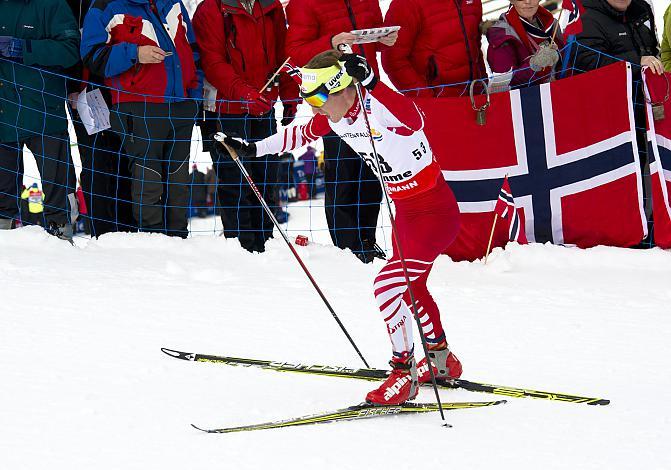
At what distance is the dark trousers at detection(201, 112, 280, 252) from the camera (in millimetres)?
6027

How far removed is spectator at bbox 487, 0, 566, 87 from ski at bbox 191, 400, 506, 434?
10.4ft

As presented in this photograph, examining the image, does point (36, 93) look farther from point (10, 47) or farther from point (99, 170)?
point (99, 170)

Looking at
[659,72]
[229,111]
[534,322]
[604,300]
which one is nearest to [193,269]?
[229,111]

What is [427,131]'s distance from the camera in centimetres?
611

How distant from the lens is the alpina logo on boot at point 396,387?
3.52 meters

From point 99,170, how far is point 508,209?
3.00 meters

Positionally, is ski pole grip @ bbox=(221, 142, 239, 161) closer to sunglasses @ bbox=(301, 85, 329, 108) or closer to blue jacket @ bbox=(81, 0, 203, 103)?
sunglasses @ bbox=(301, 85, 329, 108)

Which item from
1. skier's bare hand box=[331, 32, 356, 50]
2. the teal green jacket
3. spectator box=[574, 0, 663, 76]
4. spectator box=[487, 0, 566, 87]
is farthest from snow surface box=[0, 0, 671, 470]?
skier's bare hand box=[331, 32, 356, 50]

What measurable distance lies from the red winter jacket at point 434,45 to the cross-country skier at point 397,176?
7.66 feet

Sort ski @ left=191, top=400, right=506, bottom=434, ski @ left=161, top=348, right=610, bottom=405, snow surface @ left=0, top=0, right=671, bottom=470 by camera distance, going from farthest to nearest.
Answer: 1. ski @ left=161, top=348, right=610, bottom=405
2. ski @ left=191, top=400, right=506, bottom=434
3. snow surface @ left=0, top=0, right=671, bottom=470

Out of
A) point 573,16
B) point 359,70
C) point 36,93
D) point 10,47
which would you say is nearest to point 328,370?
point 359,70

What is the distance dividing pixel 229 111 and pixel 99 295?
1.75 meters

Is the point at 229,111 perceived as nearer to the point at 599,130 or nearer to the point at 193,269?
the point at 193,269

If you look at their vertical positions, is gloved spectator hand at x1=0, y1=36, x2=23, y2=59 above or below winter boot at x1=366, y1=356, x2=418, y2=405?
above
